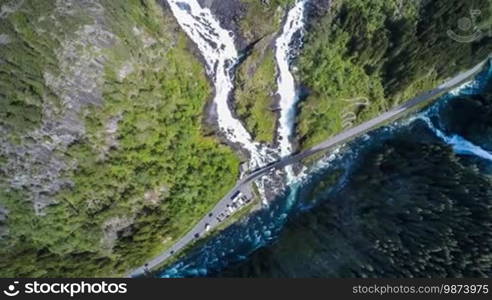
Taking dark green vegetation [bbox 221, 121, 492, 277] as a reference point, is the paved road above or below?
above

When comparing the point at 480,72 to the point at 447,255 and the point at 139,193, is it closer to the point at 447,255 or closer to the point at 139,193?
the point at 447,255

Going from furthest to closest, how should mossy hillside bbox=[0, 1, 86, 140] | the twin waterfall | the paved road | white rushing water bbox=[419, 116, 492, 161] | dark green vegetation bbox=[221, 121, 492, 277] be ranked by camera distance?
white rushing water bbox=[419, 116, 492, 161] < the paved road < the twin waterfall < dark green vegetation bbox=[221, 121, 492, 277] < mossy hillside bbox=[0, 1, 86, 140]

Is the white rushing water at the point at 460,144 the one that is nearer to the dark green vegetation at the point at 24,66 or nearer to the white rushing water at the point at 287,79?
the white rushing water at the point at 287,79

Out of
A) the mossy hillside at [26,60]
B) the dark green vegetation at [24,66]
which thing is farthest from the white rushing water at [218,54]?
the dark green vegetation at [24,66]

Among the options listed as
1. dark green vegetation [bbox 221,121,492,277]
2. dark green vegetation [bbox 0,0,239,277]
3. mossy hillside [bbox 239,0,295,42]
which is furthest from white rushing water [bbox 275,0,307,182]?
dark green vegetation [bbox 221,121,492,277]

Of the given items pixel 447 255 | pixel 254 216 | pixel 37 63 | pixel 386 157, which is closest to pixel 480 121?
pixel 386 157

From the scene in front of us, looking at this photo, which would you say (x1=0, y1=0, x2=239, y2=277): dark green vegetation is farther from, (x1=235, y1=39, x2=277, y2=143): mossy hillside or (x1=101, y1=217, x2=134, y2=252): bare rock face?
(x1=235, y1=39, x2=277, y2=143): mossy hillside
